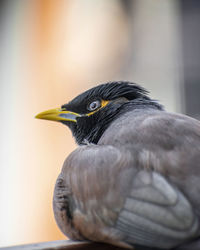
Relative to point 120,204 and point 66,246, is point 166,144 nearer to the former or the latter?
point 120,204

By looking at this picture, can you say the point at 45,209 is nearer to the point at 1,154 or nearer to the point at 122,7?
the point at 1,154

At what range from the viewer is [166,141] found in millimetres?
1510

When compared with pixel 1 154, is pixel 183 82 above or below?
above

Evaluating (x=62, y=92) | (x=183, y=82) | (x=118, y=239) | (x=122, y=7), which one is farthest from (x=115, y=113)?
→ (x=122, y=7)

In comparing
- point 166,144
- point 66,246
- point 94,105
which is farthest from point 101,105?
point 66,246

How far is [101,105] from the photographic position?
81.9 inches

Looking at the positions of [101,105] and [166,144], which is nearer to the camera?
[166,144]

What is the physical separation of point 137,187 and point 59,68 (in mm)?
3413

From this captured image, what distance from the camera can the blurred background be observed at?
4496 millimetres

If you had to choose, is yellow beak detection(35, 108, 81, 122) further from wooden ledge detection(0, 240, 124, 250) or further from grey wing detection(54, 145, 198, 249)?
wooden ledge detection(0, 240, 124, 250)

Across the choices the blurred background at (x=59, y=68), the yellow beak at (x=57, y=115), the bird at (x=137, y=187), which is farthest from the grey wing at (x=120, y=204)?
the blurred background at (x=59, y=68)

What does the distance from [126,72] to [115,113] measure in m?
2.94

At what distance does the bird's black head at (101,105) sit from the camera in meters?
2.01

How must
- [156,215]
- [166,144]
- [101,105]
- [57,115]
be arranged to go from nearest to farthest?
[156,215]
[166,144]
[101,105]
[57,115]
